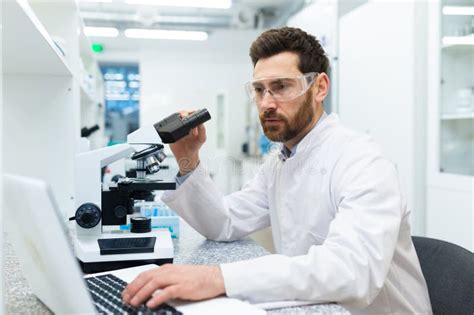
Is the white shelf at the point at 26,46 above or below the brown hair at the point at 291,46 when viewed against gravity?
below

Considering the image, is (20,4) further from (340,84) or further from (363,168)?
(340,84)

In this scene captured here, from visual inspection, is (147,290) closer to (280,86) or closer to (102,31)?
(280,86)

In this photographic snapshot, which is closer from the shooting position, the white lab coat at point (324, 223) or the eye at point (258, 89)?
the white lab coat at point (324, 223)

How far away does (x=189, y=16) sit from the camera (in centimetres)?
484

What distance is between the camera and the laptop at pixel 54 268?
53cm

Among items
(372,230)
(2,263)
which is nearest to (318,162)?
(372,230)

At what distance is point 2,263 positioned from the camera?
39.3 inches

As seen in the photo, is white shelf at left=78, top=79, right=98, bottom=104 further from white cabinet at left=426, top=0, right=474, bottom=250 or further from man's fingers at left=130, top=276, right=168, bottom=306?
white cabinet at left=426, top=0, right=474, bottom=250

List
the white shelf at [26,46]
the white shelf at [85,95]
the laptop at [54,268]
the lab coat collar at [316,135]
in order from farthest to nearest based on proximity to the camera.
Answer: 1. the white shelf at [85,95]
2. the lab coat collar at [316,135]
3. the white shelf at [26,46]
4. the laptop at [54,268]

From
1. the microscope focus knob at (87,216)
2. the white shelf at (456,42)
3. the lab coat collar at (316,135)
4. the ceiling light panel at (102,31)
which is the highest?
the ceiling light panel at (102,31)

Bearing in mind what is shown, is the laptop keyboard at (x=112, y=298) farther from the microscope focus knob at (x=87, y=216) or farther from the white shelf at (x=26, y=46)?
the white shelf at (x=26, y=46)

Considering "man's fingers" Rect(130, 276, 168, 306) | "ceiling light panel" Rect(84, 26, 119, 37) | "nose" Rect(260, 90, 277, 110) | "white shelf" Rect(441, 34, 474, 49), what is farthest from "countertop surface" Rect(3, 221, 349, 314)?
"ceiling light panel" Rect(84, 26, 119, 37)

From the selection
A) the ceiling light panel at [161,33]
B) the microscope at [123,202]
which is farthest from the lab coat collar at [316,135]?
the ceiling light panel at [161,33]

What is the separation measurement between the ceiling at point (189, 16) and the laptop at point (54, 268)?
4220 millimetres
